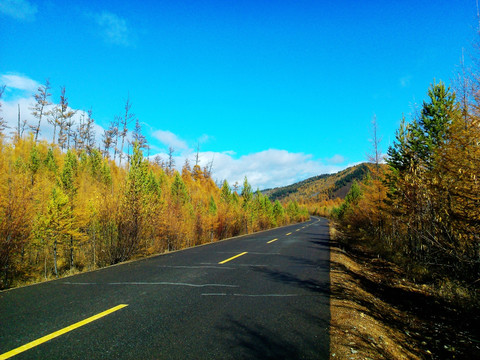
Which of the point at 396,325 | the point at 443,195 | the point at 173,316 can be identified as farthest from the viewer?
the point at 443,195

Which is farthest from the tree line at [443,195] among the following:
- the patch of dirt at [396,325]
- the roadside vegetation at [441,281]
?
the patch of dirt at [396,325]

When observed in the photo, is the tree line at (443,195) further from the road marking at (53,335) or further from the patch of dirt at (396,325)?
the road marking at (53,335)

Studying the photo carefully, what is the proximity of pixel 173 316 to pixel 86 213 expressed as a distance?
19.7 m

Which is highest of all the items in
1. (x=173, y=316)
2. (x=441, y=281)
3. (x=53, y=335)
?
(x=53, y=335)

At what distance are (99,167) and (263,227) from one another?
30.4 m

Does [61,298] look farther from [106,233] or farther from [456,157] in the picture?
[456,157]

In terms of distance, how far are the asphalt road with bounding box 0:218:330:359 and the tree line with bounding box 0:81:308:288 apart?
183 inches

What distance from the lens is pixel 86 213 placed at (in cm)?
1986

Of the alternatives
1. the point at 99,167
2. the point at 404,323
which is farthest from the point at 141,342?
the point at 99,167

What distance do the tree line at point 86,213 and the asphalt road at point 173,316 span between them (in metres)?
4.65

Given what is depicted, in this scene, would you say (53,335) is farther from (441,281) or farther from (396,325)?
(441,281)

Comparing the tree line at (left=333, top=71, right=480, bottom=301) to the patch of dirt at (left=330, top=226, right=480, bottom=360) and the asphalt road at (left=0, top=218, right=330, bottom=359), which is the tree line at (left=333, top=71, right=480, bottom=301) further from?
the asphalt road at (left=0, top=218, right=330, bottom=359)

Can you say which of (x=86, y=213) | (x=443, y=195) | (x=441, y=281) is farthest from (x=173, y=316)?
(x=86, y=213)

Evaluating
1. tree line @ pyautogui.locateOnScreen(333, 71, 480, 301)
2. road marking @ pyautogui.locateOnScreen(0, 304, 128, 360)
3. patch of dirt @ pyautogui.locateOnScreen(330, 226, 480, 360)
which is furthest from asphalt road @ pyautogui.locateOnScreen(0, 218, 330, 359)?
tree line @ pyautogui.locateOnScreen(333, 71, 480, 301)
